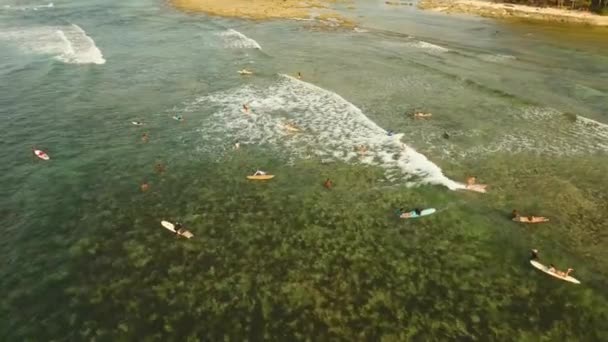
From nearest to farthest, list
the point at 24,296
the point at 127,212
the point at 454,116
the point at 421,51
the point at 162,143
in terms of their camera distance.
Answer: the point at 24,296
the point at 127,212
the point at 162,143
the point at 454,116
the point at 421,51

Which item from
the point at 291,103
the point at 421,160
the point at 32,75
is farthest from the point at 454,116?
the point at 32,75

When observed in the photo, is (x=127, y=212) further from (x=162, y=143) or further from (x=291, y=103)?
(x=291, y=103)

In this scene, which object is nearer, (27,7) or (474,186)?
(474,186)

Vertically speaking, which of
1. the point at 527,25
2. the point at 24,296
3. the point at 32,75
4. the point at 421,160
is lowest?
the point at 24,296

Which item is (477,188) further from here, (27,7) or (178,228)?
(27,7)

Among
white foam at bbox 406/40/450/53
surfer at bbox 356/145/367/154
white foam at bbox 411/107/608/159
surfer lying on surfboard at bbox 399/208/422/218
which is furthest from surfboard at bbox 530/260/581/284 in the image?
white foam at bbox 406/40/450/53

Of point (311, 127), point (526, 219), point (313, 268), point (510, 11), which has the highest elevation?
point (510, 11)

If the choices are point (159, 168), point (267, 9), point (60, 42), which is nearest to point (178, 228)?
point (159, 168)
